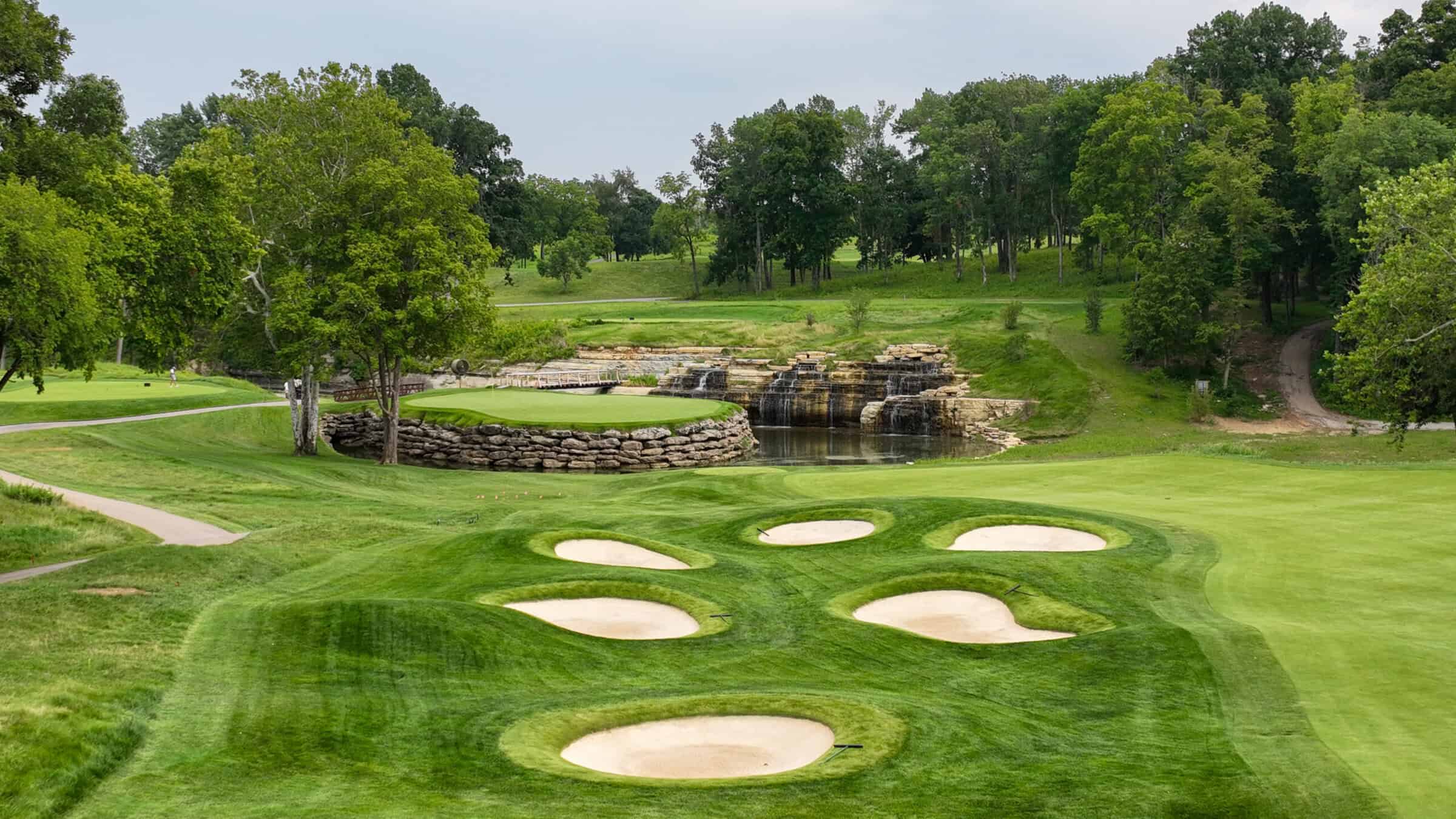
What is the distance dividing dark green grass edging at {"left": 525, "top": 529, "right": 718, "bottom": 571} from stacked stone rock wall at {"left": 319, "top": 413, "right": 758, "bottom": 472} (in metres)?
20.3

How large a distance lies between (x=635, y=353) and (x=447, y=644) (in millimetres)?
52658

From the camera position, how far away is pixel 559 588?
1494 centimetres

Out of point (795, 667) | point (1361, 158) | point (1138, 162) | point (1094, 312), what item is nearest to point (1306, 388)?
point (1361, 158)

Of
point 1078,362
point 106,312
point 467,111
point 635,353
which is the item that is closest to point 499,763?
point 106,312

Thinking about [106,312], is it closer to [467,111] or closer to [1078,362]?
[1078,362]

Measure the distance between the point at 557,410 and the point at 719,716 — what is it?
113 feet

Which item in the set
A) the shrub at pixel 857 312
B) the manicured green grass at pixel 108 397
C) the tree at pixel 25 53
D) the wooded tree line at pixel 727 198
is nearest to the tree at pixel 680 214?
the wooded tree line at pixel 727 198

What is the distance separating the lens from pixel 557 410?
43625 millimetres

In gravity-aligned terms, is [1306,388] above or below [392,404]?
below

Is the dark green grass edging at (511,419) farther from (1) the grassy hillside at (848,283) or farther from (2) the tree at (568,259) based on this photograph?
(2) the tree at (568,259)

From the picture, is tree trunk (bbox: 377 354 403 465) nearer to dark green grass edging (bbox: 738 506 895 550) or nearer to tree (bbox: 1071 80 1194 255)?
dark green grass edging (bbox: 738 506 895 550)

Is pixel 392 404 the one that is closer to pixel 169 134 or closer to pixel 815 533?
pixel 815 533

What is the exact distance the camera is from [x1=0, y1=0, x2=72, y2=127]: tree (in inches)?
786

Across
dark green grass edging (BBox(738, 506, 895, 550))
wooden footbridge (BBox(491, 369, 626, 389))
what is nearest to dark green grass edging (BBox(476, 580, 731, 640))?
dark green grass edging (BBox(738, 506, 895, 550))
